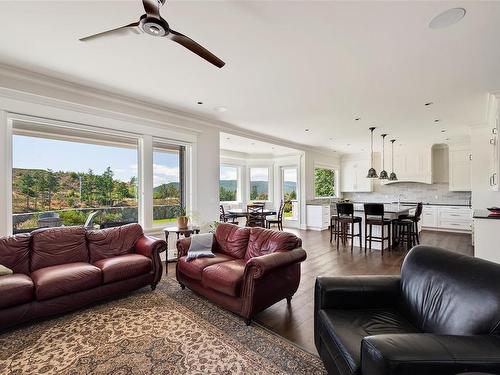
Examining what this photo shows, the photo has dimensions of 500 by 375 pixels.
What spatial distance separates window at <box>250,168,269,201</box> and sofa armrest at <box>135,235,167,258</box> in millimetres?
5584

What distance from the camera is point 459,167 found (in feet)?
24.1

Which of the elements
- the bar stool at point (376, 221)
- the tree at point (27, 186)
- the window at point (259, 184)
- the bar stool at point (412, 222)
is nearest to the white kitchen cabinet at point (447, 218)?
the bar stool at point (412, 222)

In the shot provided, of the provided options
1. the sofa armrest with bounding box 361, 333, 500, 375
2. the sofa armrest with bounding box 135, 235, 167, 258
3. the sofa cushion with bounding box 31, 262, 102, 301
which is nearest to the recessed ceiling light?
the sofa armrest with bounding box 361, 333, 500, 375

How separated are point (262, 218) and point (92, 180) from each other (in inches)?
166

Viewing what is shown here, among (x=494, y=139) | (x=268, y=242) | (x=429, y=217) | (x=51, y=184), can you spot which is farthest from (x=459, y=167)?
(x=51, y=184)

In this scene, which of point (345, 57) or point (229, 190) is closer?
point (345, 57)

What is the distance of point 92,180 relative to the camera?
404 cm

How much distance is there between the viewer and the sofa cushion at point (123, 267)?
9.42 ft

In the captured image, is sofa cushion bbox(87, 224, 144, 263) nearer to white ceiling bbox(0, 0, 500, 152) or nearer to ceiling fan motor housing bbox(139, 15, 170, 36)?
white ceiling bbox(0, 0, 500, 152)

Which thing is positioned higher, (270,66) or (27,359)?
(270,66)

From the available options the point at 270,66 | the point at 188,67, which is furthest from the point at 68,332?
the point at 270,66

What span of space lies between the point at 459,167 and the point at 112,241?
9.01 m

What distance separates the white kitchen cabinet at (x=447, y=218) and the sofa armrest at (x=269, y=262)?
7.12 m

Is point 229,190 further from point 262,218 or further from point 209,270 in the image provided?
point 209,270
